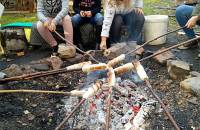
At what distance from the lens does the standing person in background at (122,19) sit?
6215 mm

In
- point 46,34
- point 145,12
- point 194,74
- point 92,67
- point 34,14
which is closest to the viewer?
point 92,67

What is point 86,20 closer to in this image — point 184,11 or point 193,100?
point 184,11

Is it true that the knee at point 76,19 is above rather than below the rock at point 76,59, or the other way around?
above

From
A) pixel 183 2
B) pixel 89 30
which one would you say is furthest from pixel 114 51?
pixel 183 2

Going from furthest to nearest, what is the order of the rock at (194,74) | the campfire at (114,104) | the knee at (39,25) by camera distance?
1. the knee at (39,25)
2. the rock at (194,74)
3. the campfire at (114,104)

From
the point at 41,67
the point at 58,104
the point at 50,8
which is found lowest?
the point at 58,104

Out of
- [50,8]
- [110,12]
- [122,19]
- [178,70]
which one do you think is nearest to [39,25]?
[50,8]

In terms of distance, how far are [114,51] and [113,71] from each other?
4.62ft

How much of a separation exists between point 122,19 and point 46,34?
134 centimetres

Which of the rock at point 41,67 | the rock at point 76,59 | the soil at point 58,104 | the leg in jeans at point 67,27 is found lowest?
the soil at point 58,104

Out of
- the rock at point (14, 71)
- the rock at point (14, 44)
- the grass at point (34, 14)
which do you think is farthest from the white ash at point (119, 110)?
the grass at point (34, 14)

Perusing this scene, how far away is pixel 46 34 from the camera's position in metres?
6.61

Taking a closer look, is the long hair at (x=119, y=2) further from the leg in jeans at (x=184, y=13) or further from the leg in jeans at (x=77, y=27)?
the leg in jeans at (x=184, y=13)

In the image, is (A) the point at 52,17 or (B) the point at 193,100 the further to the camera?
(A) the point at 52,17
